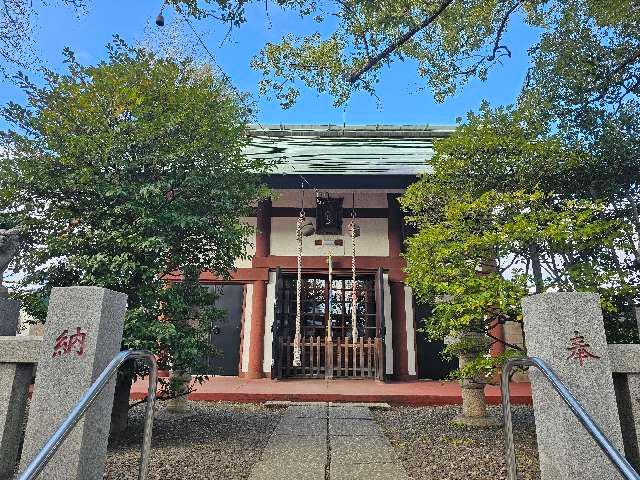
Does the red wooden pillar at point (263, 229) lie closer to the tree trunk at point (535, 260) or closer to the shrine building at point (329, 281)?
the shrine building at point (329, 281)

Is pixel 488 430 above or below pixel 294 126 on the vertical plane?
below

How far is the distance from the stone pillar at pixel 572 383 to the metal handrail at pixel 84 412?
9.20 feet

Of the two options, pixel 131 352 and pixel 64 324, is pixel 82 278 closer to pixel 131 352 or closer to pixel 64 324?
pixel 64 324

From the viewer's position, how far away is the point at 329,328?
8703mm

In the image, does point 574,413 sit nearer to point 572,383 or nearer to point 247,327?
point 572,383

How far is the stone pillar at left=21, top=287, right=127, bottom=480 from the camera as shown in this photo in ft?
9.37

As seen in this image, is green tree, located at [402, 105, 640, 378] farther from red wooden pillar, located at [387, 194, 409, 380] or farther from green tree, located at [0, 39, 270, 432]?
red wooden pillar, located at [387, 194, 409, 380]

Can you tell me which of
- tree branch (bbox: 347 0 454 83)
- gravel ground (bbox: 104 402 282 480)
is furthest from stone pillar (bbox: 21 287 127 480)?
tree branch (bbox: 347 0 454 83)

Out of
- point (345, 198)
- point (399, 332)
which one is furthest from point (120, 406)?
point (345, 198)

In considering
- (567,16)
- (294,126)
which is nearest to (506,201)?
(567,16)

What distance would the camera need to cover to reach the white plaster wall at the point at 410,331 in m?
9.46

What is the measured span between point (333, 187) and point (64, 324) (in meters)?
6.81

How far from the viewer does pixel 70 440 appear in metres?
2.86

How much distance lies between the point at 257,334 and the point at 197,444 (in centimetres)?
489
